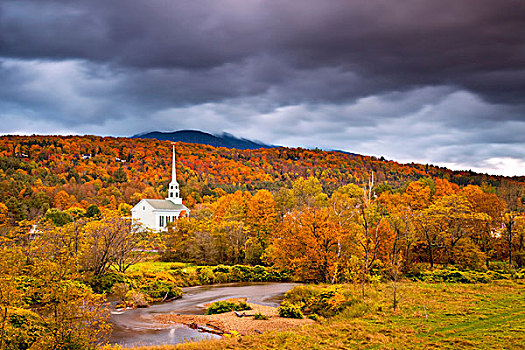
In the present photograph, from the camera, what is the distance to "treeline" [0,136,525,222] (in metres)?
101

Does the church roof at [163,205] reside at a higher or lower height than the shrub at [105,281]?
higher

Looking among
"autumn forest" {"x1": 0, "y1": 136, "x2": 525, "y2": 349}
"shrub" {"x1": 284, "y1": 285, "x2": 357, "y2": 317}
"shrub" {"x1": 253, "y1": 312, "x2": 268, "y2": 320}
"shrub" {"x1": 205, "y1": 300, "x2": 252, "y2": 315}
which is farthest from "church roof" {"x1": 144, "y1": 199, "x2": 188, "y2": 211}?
"shrub" {"x1": 253, "y1": 312, "x2": 268, "y2": 320}

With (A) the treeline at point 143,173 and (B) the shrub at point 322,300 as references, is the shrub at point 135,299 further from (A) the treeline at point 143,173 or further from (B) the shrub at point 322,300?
(A) the treeline at point 143,173

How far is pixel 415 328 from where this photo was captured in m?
17.0

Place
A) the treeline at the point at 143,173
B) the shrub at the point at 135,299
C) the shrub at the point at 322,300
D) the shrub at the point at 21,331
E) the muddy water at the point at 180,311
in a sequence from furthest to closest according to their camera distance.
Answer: the treeline at the point at 143,173 → the shrub at the point at 135,299 → the shrub at the point at 322,300 → the muddy water at the point at 180,311 → the shrub at the point at 21,331

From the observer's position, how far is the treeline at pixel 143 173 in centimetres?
10131

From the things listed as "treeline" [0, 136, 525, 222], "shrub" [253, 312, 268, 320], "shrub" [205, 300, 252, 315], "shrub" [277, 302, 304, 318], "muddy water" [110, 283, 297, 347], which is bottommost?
"muddy water" [110, 283, 297, 347]

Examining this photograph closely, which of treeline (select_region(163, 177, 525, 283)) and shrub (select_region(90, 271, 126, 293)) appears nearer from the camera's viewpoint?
treeline (select_region(163, 177, 525, 283))

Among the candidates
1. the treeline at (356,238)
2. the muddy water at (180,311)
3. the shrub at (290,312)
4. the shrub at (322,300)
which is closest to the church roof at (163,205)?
the treeline at (356,238)

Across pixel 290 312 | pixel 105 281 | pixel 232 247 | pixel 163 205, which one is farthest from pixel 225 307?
pixel 163 205

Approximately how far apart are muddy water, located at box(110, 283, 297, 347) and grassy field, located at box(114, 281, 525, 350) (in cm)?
366

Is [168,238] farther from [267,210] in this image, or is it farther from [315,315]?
[315,315]

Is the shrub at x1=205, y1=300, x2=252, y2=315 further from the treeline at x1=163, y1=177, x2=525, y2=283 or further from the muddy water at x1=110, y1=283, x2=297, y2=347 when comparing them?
the treeline at x1=163, y1=177, x2=525, y2=283

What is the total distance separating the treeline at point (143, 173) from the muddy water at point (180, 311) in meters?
59.3
